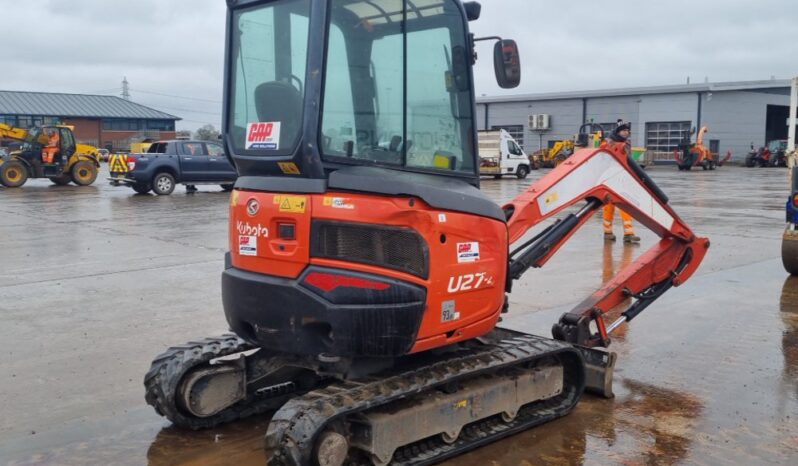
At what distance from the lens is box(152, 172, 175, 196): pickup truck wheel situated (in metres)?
24.2

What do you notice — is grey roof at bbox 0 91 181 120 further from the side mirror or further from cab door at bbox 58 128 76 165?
the side mirror

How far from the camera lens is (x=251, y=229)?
14.3 ft

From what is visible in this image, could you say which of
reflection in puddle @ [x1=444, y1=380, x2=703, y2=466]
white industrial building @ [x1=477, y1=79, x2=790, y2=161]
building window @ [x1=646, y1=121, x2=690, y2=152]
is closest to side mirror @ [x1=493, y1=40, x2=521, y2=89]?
reflection in puddle @ [x1=444, y1=380, x2=703, y2=466]

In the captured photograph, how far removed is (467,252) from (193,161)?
21.7 meters

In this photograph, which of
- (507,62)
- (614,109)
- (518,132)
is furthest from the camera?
(518,132)

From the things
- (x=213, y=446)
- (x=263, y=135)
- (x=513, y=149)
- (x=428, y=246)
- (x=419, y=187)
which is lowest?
(x=213, y=446)

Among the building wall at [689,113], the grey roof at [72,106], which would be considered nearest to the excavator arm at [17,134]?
the building wall at [689,113]

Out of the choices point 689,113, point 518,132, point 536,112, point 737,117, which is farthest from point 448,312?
point 518,132

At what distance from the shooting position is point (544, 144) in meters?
60.8

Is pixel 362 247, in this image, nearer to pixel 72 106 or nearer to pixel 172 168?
pixel 172 168

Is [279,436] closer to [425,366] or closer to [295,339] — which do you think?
[295,339]

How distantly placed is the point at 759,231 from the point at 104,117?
7108 centimetres

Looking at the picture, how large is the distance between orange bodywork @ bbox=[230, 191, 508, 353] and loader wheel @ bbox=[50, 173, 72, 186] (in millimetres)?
26269

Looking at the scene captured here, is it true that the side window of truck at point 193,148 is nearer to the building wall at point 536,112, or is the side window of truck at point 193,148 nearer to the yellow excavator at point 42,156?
the yellow excavator at point 42,156
